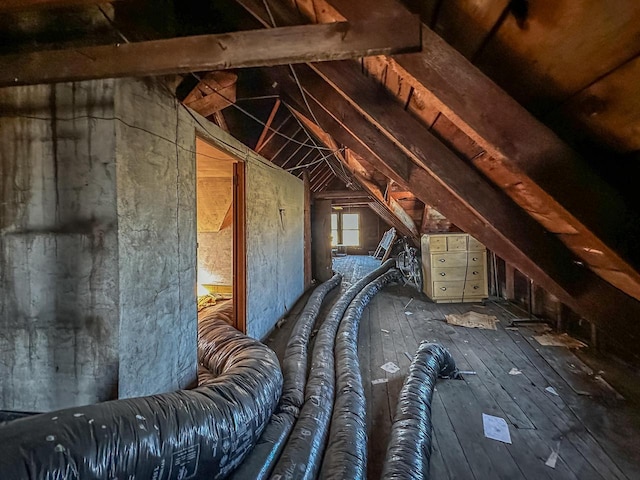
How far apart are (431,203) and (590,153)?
1131mm

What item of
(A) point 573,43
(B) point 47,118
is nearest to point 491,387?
(A) point 573,43

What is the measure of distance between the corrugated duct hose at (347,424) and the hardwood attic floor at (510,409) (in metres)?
0.18

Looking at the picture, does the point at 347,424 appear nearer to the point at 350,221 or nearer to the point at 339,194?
the point at 339,194

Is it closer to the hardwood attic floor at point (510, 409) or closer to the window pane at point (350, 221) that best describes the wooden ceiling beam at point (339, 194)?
the hardwood attic floor at point (510, 409)

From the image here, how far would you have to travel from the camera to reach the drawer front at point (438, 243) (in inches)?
174

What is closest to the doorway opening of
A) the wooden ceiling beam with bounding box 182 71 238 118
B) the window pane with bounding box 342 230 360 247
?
the wooden ceiling beam with bounding box 182 71 238 118

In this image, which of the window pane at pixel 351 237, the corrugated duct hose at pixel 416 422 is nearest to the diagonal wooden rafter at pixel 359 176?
the corrugated duct hose at pixel 416 422

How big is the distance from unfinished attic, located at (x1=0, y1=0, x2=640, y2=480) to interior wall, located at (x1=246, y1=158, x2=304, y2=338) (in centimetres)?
9

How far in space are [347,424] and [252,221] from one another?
73.3 inches

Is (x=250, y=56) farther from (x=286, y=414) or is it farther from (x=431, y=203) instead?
(x=286, y=414)

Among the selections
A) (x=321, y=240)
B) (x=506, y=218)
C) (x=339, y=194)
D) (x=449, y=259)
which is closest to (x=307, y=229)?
(x=321, y=240)

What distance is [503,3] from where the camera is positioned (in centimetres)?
65

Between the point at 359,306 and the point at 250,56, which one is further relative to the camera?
the point at 359,306

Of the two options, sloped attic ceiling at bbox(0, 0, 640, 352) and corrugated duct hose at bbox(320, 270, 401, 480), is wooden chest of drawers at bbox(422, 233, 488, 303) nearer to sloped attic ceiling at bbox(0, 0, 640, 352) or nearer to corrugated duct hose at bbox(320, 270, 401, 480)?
corrugated duct hose at bbox(320, 270, 401, 480)
